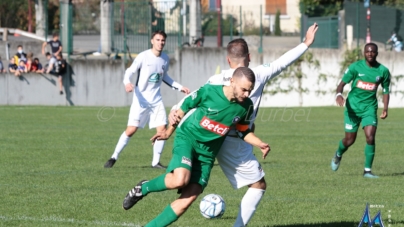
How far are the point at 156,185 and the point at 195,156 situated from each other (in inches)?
16.5

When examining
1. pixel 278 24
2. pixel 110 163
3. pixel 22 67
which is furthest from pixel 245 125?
pixel 278 24

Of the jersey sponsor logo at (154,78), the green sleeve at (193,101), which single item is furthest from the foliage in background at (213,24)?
the green sleeve at (193,101)

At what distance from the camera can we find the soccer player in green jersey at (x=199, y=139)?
6367 mm

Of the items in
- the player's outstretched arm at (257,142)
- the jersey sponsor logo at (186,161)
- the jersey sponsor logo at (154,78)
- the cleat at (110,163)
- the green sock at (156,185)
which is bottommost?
the cleat at (110,163)

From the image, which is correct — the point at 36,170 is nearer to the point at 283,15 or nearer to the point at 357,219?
the point at 357,219

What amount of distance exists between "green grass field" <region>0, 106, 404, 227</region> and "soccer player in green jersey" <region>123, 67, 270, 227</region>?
1045 millimetres

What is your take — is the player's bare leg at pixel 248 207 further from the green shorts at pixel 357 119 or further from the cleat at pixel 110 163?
the cleat at pixel 110 163

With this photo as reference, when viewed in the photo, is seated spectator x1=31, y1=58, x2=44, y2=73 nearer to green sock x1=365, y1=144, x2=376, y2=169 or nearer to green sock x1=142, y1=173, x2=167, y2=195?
green sock x1=365, y1=144, x2=376, y2=169

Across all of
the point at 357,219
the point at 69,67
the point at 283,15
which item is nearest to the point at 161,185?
the point at 357,219

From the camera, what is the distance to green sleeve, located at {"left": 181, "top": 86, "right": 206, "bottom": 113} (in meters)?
6.49

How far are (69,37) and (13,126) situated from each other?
9389mm

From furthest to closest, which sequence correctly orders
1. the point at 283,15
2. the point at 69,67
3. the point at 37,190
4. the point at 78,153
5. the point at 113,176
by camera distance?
the point at 283,15 → the point at 69,67 → the point at 78,153 → the point at 113,176 → the point at 37,190

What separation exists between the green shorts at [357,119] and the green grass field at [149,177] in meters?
0.74

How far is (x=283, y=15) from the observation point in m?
48.2
